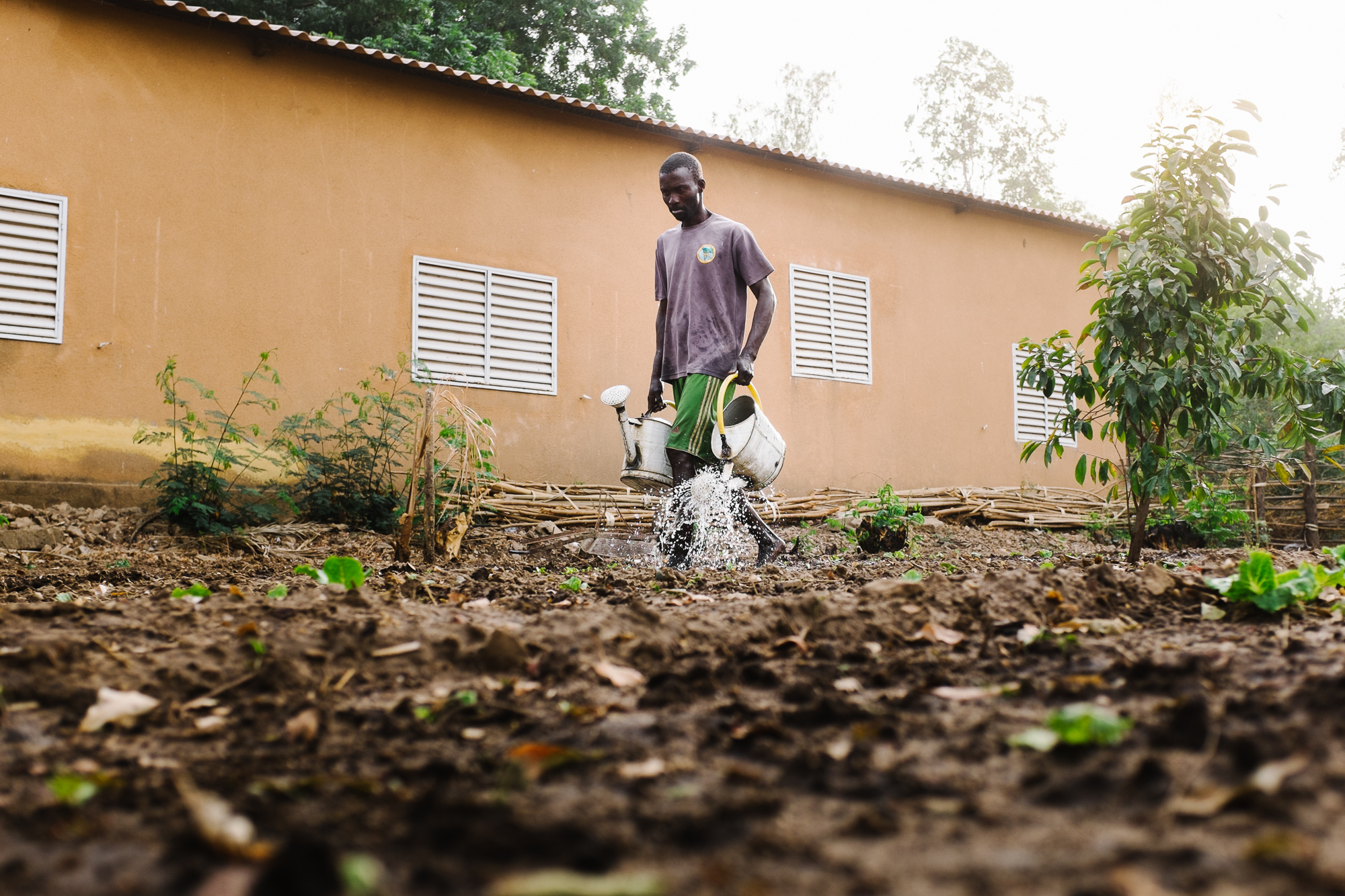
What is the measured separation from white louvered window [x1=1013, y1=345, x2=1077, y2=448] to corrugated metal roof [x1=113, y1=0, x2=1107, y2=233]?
1.61 metres

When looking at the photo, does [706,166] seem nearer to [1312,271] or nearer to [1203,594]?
[1312,271]

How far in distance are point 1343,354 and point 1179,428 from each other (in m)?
0.88

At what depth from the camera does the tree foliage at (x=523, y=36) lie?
13.8 metres

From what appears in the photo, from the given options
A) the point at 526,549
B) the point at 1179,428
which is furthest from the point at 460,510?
the point at 1179,428

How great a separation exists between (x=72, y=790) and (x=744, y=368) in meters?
3.78

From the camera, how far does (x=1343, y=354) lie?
4.58 metres

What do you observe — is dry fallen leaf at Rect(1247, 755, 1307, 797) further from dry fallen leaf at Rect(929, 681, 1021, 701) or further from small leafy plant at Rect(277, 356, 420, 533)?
small leafy plant at Rect(277, 356, 420, 533)

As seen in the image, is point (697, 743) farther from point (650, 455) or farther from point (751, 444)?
point (650, 455)

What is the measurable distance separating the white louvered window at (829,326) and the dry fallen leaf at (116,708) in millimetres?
7538

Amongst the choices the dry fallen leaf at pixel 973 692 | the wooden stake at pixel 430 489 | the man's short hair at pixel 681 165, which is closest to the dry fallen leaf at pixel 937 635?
the dry fallen leaf at pixel 973 692

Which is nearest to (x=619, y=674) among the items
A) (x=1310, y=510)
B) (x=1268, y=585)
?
(x=1268, y=585)

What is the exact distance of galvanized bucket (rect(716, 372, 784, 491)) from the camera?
4.82m

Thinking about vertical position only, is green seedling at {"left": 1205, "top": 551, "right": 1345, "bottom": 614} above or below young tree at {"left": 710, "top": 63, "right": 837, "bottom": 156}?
below

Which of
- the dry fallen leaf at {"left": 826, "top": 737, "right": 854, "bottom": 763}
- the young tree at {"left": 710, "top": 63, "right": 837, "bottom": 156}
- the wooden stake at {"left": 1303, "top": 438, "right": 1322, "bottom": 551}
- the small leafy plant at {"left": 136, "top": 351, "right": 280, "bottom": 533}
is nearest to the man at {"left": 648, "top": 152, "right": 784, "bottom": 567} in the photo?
the small leafy plant at {"left": 136, "top": 351, "right": 280, "bottom": 533}
